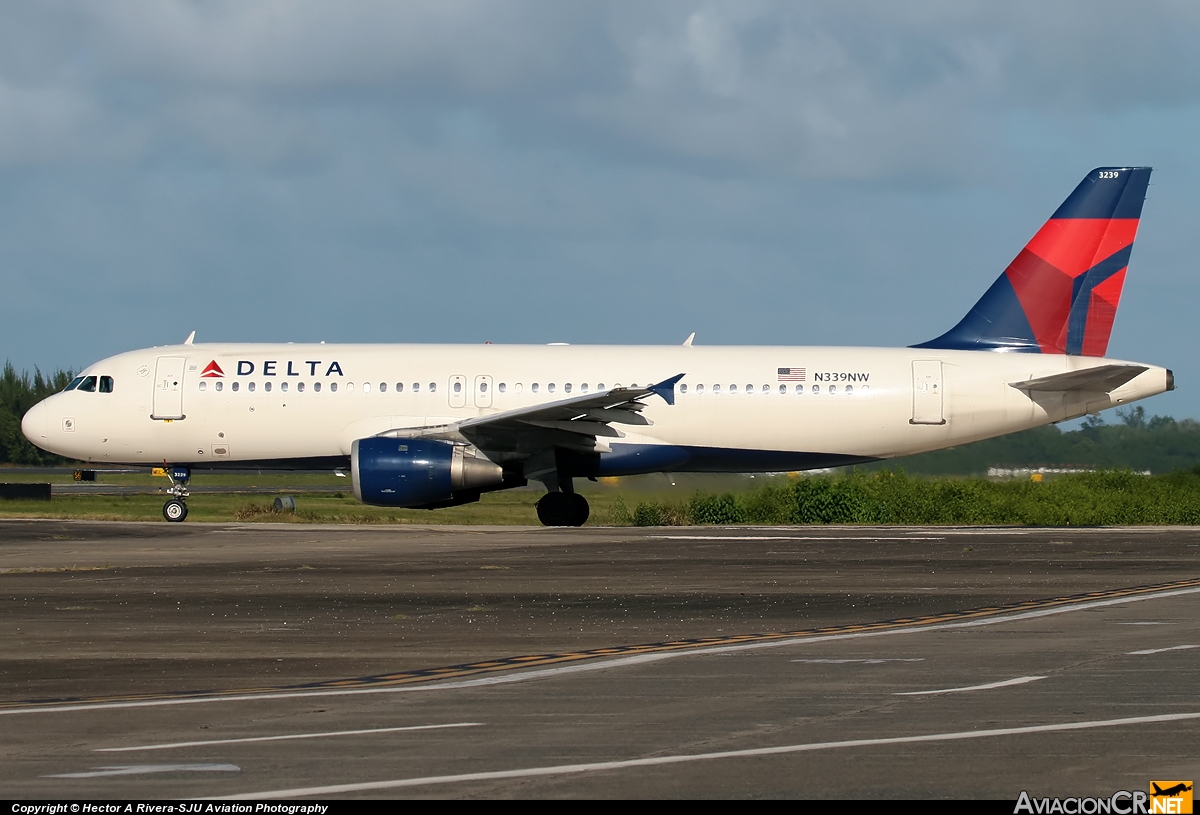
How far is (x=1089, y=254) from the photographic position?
97.7 feet

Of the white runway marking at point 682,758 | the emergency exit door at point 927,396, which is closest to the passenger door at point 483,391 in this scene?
the emergency exit door at point 927,396

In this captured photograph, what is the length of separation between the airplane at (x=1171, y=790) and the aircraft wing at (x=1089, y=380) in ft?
73.9

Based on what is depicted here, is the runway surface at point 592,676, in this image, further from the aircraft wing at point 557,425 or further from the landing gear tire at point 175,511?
the landing gear tire at point 175,511

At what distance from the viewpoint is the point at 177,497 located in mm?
29375

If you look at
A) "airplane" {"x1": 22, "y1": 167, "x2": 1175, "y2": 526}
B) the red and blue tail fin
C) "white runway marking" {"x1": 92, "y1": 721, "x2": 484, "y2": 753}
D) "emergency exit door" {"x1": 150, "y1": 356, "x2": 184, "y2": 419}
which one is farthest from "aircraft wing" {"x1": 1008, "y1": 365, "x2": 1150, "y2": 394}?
"white runway marking" {"x1": 92, "y1": 721, "x2": 484, "y2": 753}

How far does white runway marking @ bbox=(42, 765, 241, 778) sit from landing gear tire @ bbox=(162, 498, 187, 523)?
23079 mm

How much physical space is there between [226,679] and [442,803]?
420 centimetres

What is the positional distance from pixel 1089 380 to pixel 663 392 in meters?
8.49

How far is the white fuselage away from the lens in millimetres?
28969

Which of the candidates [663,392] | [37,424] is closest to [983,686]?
[663,392]

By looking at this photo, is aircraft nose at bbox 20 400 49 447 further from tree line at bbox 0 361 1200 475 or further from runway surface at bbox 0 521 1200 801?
tree line at bbox 0 361 1200 475

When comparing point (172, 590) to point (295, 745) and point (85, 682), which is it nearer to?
point (85, 682)

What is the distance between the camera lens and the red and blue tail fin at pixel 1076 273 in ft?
97.7

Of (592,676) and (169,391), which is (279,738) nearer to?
(592,676)
